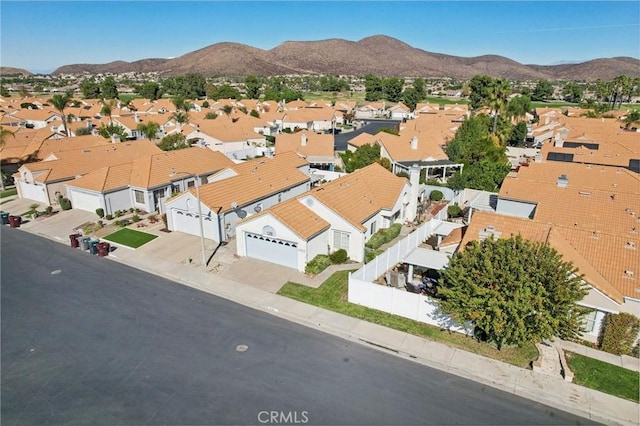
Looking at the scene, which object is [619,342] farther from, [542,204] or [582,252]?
[542,204]

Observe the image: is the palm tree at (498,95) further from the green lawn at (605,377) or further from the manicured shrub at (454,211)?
the green lawn at (605,377)

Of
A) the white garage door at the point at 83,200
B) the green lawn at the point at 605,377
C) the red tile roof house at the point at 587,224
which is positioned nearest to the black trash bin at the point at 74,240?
the white garage door at the point at 83,200

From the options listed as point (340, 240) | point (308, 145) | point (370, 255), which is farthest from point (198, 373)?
point (308, 145)

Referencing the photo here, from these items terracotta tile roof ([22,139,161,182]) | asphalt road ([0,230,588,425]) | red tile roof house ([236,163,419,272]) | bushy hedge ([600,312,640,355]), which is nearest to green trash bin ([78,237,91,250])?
asphalt road ([0,230,588,425])

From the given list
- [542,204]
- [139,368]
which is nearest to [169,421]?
[139,368]

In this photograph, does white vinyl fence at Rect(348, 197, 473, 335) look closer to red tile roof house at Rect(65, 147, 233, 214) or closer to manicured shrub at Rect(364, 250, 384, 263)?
manicured shrub at Rect(364, 250, 384, 263)

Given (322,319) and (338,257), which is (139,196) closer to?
(338,257)

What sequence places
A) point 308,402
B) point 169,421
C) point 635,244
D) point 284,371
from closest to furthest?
point 169,421 < point 308,402 < point 284,371 < point 635,244
